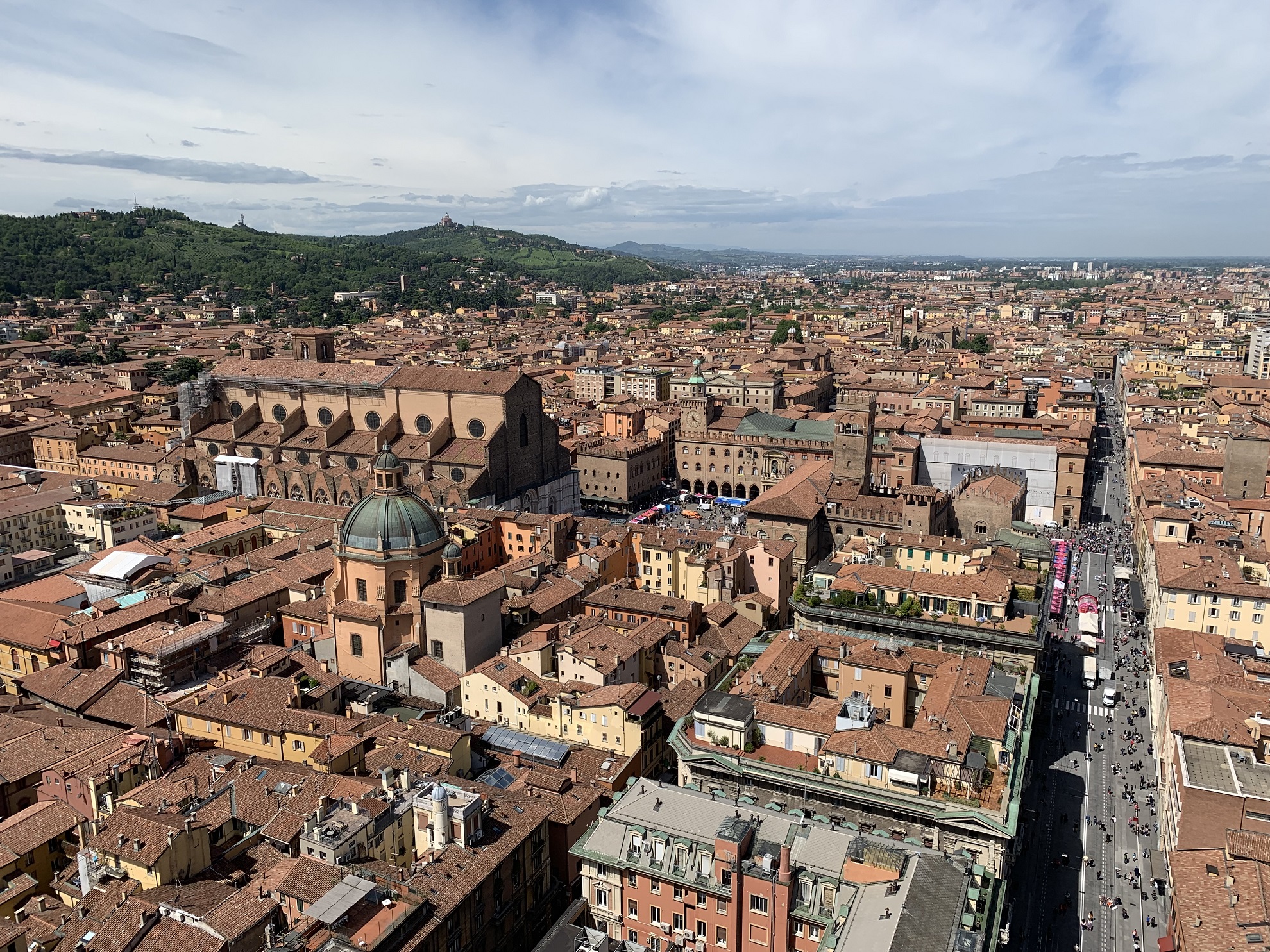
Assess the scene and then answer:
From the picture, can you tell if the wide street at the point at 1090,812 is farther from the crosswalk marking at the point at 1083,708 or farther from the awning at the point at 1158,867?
the awning at the point at 1158,867

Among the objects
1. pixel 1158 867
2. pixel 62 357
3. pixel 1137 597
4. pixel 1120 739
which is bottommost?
pixel 1158 867

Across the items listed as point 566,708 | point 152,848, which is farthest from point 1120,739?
point 152,848

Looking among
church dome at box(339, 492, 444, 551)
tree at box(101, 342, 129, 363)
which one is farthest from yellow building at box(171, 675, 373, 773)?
tree at box(101, 342, 129, 363)

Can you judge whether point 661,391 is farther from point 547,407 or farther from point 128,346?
point 128,346

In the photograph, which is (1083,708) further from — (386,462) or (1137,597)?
(386,462)

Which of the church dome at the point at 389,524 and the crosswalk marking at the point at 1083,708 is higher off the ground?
the church dome at the point at 389,524

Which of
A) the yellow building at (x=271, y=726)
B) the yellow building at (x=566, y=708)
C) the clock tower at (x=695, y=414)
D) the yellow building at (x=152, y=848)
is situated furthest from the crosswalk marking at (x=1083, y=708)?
the clock tower at (x=695, y=414)
